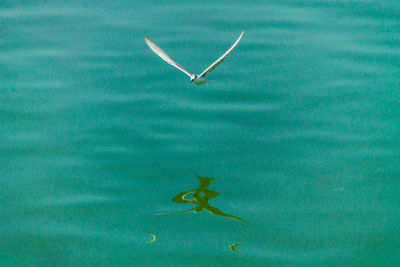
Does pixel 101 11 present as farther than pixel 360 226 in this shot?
Yes

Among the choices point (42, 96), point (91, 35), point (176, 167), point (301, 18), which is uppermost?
point (301, 18)

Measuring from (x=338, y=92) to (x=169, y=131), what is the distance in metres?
1.73

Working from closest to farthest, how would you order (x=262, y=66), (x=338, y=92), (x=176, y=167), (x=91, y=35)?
(x=176, y=167), (x=338, y=92), (x=262, y=66), (x=91, y=35)

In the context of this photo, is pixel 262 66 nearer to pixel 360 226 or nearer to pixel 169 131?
pixel 169 131

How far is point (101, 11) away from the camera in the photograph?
7.01m

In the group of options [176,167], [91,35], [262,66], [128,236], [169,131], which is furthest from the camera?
[91,35]

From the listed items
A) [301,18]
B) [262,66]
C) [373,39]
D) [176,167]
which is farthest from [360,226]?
[301,18]

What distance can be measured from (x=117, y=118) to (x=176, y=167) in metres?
0.89

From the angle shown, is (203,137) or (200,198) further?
(203,137)

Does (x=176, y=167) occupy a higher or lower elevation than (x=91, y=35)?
lower

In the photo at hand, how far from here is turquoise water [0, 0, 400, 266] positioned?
4.36m

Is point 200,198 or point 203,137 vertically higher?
point 203,137

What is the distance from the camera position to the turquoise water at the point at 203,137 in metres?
4.36

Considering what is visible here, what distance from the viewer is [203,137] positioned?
5254 mm
